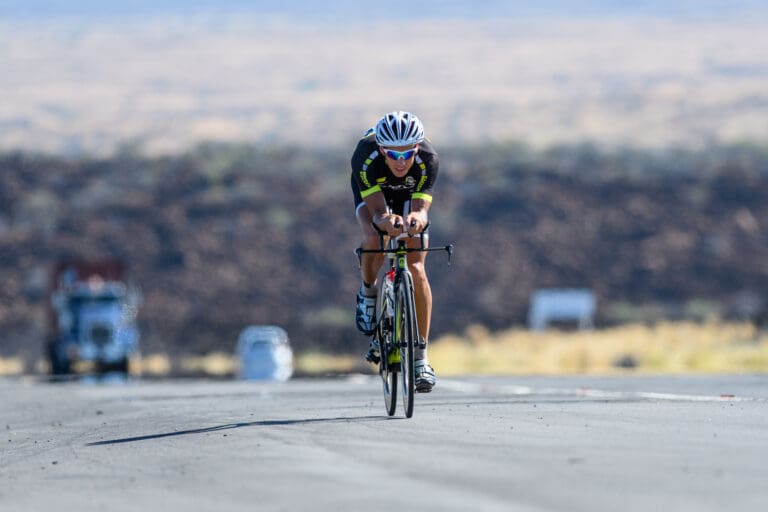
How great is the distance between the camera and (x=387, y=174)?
11320mm

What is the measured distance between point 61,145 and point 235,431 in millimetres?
79367

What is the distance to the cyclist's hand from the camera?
429 inches

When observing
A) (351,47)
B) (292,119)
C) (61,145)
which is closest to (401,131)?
(61,145)

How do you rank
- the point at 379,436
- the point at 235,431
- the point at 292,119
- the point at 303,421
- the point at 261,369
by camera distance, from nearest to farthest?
the point at 379,436
the point at 235,431
the point at 303,421
the point at 261,369
the point at 292,119

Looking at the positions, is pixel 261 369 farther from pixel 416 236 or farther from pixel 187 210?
pixel 187 210

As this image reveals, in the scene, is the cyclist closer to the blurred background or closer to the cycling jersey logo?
the cycling jersey logo

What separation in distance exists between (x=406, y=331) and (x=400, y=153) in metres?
1.20

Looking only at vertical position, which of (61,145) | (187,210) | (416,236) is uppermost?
(61,145)

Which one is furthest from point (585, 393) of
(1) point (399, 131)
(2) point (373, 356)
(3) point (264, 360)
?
(3) point (264, 360)

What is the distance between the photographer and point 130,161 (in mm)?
65625

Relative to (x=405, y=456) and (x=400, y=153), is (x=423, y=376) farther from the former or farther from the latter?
(x=405, y=456)

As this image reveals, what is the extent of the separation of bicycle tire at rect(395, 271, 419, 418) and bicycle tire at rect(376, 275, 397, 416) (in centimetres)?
9

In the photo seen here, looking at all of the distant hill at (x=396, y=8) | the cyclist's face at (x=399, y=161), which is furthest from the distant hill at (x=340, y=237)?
the distant hill at (x=396, y=8)

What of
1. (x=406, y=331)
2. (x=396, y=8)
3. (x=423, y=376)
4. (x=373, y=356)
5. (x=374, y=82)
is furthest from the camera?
(x=396, y=8)
